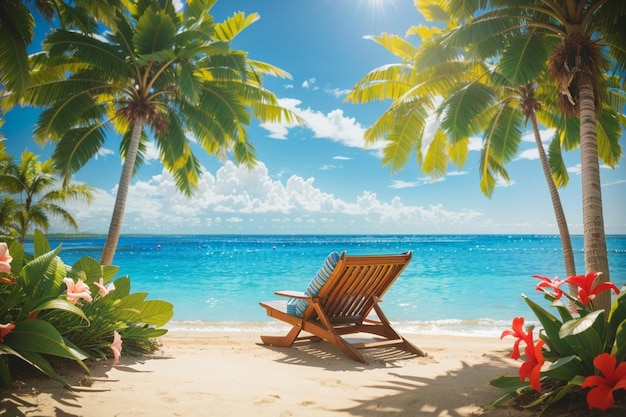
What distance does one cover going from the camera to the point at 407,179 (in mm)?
68188

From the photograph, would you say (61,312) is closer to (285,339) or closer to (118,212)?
(285,339)

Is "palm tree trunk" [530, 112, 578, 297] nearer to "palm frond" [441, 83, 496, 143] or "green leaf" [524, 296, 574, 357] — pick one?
"palm frond" [441, 83, 496, 143]

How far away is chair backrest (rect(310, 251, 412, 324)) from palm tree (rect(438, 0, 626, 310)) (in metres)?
2.11

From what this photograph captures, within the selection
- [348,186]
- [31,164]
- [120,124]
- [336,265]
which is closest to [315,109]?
[348,186]

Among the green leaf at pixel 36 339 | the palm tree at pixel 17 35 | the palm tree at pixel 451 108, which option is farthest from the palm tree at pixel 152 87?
the green leaf at pixel 36 339

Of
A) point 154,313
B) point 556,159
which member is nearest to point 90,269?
point 154,313

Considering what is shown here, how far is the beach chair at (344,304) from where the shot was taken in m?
4.21

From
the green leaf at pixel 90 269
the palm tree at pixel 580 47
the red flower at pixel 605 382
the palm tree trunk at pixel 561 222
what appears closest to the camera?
the red flower at pixel 605 382

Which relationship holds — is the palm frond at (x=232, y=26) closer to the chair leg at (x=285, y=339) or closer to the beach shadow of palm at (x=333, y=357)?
the chair leg at (x=285, y=339)

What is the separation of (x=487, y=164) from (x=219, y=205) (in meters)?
61.0

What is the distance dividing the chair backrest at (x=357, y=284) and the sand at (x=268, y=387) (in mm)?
530

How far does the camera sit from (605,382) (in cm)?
183

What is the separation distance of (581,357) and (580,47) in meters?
4.84

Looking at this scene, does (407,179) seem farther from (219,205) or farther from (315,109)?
(219,205)
